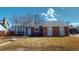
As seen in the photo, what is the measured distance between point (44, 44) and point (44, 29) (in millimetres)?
212

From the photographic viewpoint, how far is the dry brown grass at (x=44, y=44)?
8234 mm

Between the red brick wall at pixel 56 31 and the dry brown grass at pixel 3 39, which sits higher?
the red brick wall at pixel 56 31

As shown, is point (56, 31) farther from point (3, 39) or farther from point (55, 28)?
point (3, 39)

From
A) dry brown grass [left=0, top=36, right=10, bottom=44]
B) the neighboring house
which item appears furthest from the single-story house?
dry brown grass [left=0, top=36, right=10, bottom=44]

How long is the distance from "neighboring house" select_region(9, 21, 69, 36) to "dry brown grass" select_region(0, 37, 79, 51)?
7 centimetres

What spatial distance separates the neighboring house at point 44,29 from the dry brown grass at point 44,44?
7 cm

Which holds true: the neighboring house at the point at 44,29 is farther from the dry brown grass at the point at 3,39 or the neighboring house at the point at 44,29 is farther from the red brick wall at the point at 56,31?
the dry brown grass at the point at 3,39

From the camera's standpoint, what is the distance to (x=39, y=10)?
8.25 meters

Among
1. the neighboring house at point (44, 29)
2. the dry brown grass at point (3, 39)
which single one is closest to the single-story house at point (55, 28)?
the neighboring house at point (44, 29)

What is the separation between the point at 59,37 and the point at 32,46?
402 millimetres

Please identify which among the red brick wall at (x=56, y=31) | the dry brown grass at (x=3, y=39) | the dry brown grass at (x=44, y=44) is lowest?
the dry brown grass at (x=44, y=44)
